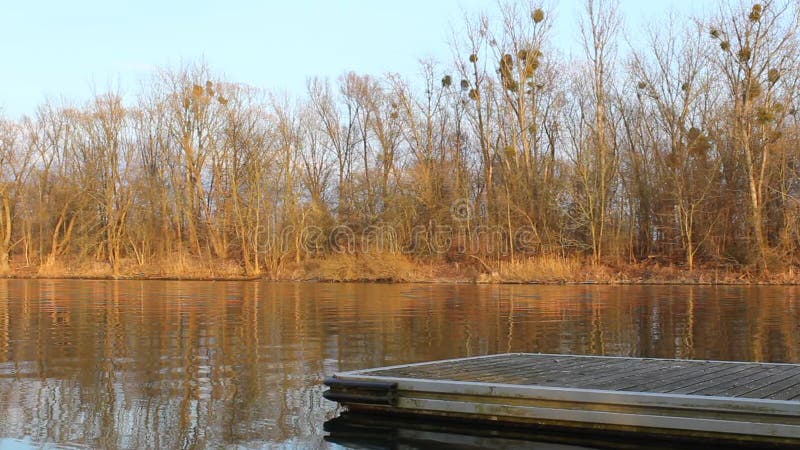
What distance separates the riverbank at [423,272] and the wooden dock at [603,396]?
31.9 meters

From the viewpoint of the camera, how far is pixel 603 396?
7254 mm

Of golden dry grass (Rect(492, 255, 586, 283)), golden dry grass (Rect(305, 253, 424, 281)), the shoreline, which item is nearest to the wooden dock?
the shoreline

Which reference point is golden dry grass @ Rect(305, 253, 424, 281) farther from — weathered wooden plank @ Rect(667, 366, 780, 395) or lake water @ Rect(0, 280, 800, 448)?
weathered wooden plank @ Rect(667, 366, 780, 395)

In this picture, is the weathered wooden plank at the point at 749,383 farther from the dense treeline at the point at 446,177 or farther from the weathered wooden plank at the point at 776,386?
the dense treeline at the point at 446,177

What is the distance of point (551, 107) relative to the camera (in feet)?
172

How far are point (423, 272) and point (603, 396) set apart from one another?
128ft

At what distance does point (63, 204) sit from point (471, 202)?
101ft

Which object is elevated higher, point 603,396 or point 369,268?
point 369,268

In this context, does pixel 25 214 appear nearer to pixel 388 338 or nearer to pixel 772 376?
pixel 388 338

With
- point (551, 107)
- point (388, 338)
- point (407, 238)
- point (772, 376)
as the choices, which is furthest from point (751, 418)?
point (551, 107)

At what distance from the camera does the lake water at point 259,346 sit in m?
7.88

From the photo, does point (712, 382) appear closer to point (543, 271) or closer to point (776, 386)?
point (776, 386)

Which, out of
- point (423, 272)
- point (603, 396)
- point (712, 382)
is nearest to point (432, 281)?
point (423, 272)

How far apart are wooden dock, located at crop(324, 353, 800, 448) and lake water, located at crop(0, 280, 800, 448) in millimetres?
1009
